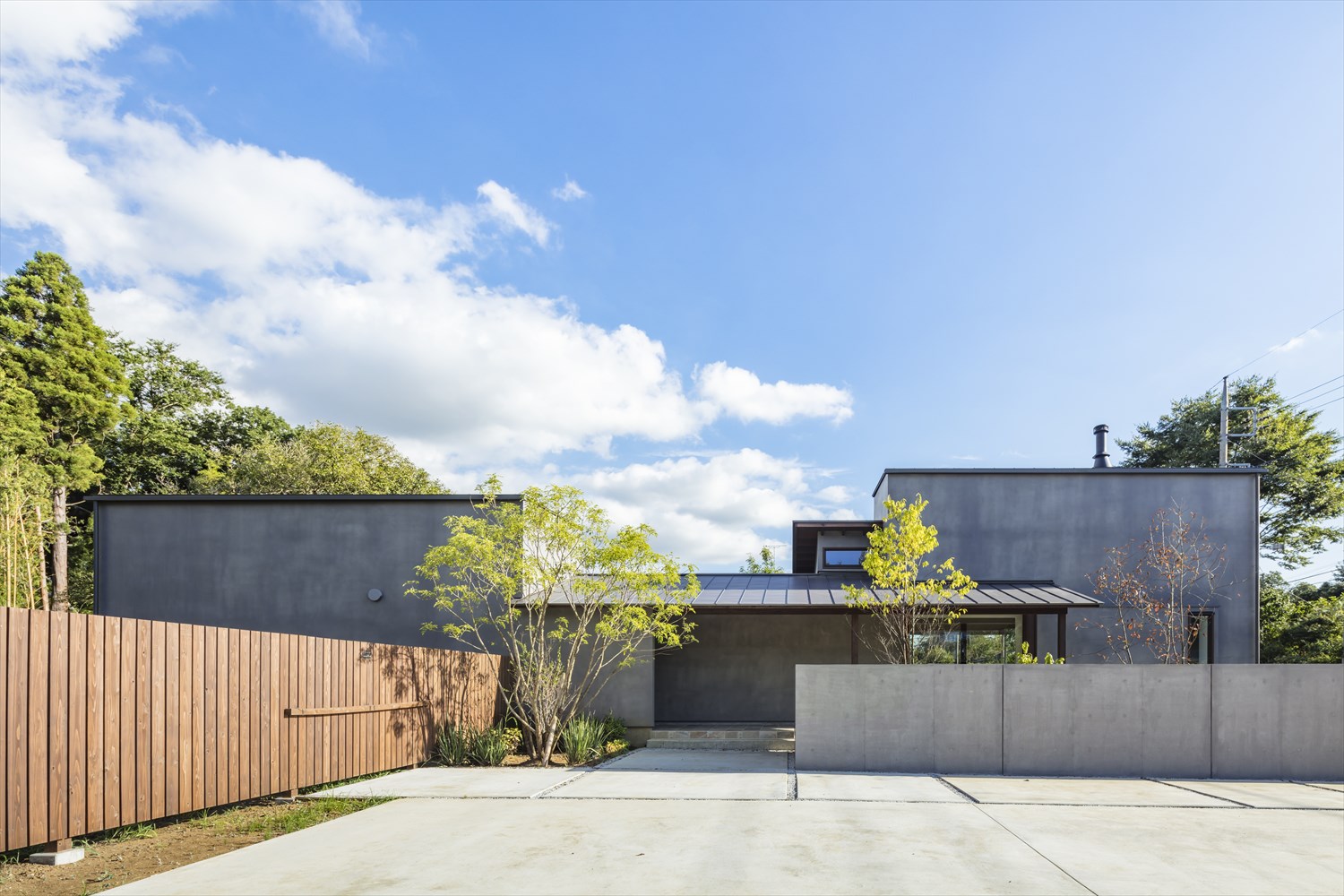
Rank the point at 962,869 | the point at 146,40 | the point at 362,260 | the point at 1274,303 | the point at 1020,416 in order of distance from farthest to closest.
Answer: the point at 1020,416, the point at 1274,303, the point at 362,260, the point at 146,40, the point at 962,869

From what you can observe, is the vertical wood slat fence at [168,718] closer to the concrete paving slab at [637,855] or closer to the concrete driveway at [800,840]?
the concrete driveway at [800,840]

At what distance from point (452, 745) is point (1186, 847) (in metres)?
9.02

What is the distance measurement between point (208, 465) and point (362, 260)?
25.7 meters

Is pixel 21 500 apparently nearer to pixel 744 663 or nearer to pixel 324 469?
pixel 324 469

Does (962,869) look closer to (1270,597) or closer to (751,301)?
(751,301)

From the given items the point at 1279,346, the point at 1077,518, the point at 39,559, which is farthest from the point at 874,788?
the point at 1279,346

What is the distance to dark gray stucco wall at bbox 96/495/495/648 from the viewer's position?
50.2 feet

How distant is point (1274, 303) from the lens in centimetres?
1488

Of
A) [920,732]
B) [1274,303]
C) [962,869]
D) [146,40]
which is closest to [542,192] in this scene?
[146,40]

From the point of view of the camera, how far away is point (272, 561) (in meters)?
15.4

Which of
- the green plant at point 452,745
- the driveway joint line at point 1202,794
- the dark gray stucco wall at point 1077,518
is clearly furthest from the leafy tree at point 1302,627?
the green plant at point 452,745

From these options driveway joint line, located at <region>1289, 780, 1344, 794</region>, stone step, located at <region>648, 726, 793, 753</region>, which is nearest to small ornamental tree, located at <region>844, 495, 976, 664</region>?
stone step, located at <region>648, 726, 793, 753</region>

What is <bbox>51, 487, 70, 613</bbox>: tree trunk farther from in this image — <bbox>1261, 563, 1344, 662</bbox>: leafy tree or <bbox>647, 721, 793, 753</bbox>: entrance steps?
<bbox>1261, 563, 1344, 662</bbox>: leafy tree

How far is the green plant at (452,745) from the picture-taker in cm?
1159
